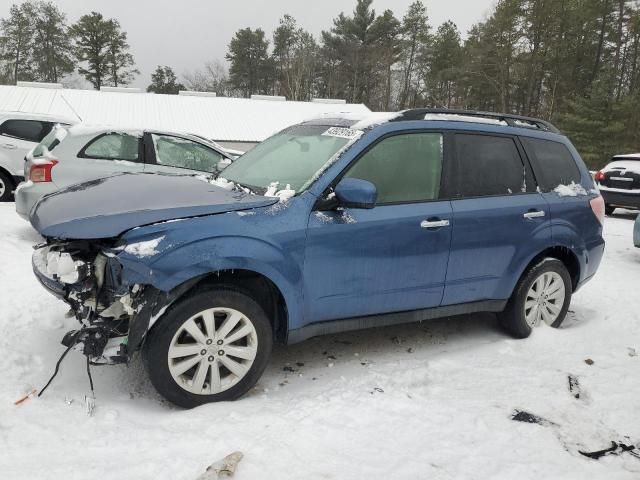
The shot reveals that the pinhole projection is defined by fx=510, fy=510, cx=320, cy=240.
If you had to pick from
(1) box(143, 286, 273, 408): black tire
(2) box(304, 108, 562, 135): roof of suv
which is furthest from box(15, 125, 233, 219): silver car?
(1) box(143, 286, 273, 408): black tire

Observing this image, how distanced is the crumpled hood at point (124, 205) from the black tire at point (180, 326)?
492mm

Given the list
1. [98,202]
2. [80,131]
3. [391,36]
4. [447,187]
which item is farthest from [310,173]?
[391,36]

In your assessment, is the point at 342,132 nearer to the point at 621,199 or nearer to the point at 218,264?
the point at 218,264

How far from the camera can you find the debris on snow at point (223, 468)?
2367mm

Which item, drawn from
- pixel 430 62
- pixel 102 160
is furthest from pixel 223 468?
pixel 430 62

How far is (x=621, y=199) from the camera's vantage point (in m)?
12.2

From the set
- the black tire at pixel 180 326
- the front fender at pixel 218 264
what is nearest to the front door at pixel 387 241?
the front fender at pixel 218 264

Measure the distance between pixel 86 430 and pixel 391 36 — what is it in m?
50.1

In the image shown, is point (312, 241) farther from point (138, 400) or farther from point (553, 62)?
point (553, 62)

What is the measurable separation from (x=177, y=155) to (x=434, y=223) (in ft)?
15.9

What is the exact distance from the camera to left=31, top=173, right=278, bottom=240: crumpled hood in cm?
279

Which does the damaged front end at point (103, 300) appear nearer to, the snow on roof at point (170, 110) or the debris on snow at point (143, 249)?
the debris on snow at point (143, 249)

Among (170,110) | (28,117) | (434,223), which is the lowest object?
(434,223)

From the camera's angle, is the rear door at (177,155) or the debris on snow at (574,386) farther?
the rear door at (177,155)
